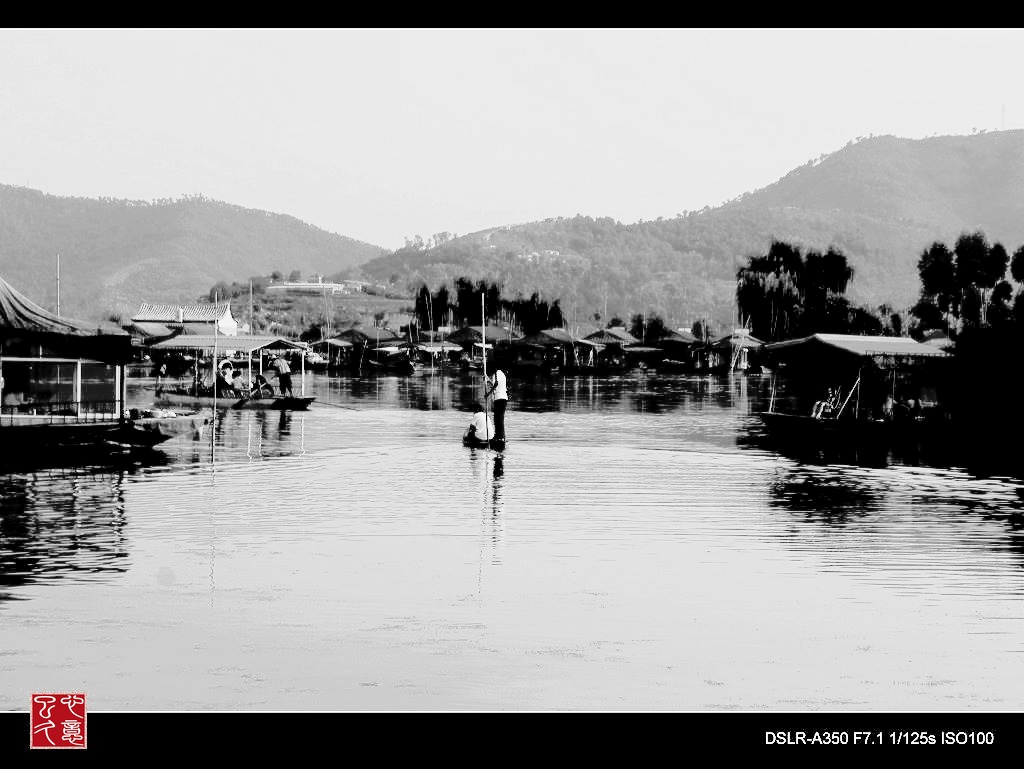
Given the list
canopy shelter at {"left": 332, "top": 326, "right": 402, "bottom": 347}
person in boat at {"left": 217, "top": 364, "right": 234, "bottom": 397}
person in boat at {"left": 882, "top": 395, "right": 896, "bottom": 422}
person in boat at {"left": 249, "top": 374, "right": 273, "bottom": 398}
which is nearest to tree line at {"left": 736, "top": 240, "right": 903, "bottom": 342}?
canopy shelter at {"left": 332, "top": 326, "right": 402, "bottom": 347}

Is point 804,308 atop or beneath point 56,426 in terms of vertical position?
atop

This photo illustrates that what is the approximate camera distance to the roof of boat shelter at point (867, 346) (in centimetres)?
2911

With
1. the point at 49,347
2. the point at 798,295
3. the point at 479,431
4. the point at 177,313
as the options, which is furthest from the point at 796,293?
the point at 49,347

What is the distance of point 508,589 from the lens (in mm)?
9672

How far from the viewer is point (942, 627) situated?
8500mm

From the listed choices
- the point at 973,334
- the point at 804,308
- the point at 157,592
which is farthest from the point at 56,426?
Result: the point at 804,308

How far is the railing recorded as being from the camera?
21.0 m

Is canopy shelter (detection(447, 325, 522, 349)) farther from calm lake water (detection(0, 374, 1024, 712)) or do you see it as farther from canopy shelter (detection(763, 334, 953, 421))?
calm lake water (detection(0, 374, 1024, 712))

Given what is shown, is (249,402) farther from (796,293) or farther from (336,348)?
(796,293)

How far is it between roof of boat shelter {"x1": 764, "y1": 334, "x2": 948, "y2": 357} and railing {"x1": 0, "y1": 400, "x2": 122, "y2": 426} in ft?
51.0
